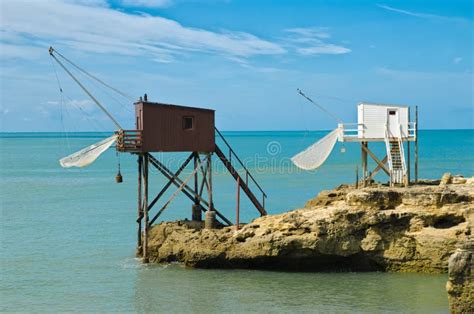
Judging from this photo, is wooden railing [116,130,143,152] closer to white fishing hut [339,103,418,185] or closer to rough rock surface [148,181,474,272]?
rough rock surface [148,181,474,272]

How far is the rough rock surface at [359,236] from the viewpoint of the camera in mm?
25000

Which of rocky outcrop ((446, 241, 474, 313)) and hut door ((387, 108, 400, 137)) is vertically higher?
hut door ((387, 108, 400, 137))

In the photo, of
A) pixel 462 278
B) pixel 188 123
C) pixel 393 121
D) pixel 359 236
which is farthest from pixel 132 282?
pixel 393 121

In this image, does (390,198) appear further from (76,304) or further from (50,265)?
(50,265)

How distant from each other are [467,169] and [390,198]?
54928mm

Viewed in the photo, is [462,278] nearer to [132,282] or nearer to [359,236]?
[359,236]

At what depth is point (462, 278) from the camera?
19.2 metres

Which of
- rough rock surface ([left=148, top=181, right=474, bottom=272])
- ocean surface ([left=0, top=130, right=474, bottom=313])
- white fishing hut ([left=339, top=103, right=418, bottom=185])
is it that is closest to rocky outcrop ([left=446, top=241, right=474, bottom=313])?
ocean surface ([left=0, top=130, right=474, bottom=313])

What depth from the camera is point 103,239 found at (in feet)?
116

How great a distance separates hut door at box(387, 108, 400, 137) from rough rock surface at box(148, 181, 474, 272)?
5.14 meters

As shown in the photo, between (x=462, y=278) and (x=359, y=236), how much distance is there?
670cm

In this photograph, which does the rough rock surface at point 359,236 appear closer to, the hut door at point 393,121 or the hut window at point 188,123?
the hut door at point 393,121

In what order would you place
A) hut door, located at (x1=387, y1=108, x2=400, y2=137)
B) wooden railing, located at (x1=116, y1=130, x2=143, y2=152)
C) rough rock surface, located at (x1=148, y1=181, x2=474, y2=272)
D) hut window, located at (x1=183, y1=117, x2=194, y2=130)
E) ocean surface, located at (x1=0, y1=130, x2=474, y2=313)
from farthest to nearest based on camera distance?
hut door, located at (x1=387, y1=108, x2=400, y2=137) → hut window, located at (x1=183, y1=117, x2=194, y2=130) → wooden railing, located at (x1=116, y1=130, x2=143, y2=152) → rough rock surface, located at (x1=148, y1=181, x2=474, y2=272) → ocean surface, located at (x1=0, y1=130, x2=474, y2=313)

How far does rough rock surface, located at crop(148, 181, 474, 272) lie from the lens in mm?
25000
